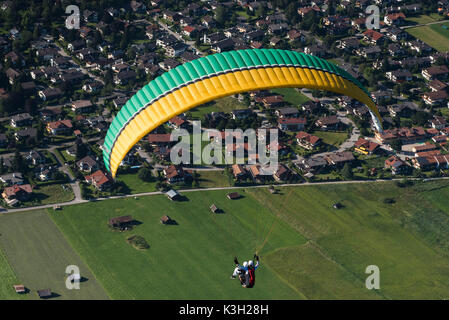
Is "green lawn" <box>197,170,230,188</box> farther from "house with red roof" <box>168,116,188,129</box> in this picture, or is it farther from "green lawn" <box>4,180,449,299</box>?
"house with red roof" <box>168,116,188,129</box>

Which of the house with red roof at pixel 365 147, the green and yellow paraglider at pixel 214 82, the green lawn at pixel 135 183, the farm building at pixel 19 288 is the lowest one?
the farm building at pixel 19 288

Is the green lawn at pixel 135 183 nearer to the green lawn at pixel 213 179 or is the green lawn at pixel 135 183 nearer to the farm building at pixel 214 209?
the green lawn at pixel 213 179

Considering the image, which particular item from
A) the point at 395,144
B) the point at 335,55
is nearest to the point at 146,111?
the point at 395,144

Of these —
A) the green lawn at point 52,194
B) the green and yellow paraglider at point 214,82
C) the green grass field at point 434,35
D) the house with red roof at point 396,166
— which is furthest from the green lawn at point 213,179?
the green grass field at point 434,35

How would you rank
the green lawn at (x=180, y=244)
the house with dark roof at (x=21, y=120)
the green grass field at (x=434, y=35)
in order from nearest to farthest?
the green lawn at (x=180, y=244) → the house with dark roof at (x=21, y=120) → the green grass field at (x=434, y=35)

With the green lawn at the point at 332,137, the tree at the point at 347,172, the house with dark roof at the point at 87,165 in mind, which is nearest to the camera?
the tree at the point at 347,172

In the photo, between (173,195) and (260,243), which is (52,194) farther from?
(260,243)

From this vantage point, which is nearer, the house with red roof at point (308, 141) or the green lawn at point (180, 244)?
the green lawn at point (180, 244)

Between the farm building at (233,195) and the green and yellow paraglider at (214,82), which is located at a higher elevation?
the farm building at (233,195)
